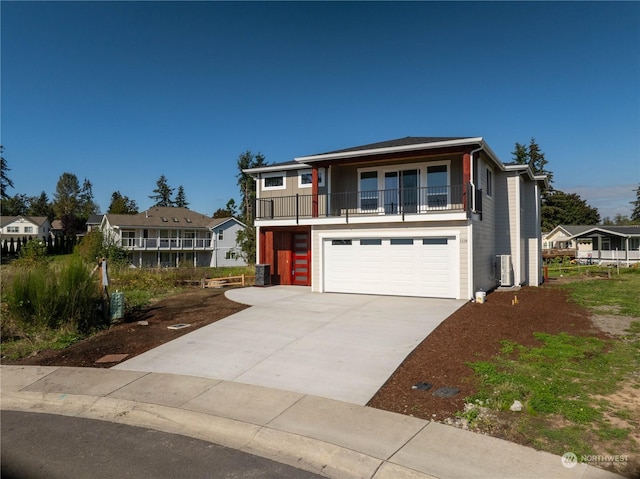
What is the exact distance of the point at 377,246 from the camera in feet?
49.9

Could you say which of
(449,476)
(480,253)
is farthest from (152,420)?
(480,253)

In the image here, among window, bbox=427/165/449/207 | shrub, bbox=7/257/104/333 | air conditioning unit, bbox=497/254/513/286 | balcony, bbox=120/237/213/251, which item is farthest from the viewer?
balcony, bbox=120/237/213/251

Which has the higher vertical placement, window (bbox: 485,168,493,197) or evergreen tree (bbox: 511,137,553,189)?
evergreen tree (bbox: 511,137,553,189)

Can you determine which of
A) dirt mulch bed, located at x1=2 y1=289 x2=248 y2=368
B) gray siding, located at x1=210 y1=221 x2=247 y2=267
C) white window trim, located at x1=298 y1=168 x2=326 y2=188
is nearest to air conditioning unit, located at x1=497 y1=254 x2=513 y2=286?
white window trim, located at x1=298 y1=168 x2=326 y2=188

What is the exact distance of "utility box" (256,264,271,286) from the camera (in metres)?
18.3

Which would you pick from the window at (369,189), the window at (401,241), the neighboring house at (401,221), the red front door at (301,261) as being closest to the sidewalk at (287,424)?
the neighboring house at (401,221)

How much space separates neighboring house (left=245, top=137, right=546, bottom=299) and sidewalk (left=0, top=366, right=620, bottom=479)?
9.37 m

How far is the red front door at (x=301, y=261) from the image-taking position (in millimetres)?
18953

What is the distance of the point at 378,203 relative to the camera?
16672 millimetres

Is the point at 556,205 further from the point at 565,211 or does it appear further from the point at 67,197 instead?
the point at 67,197

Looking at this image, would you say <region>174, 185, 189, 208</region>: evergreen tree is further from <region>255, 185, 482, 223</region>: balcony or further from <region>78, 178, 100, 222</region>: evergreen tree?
<region>255, 185, 482, 223</region>: balcony

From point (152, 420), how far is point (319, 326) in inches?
205

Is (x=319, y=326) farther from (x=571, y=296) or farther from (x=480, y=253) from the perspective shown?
(x=571, y=296)

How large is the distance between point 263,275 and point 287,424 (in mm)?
13479
